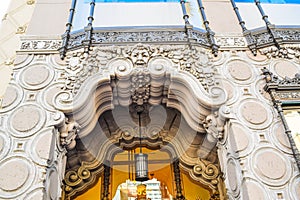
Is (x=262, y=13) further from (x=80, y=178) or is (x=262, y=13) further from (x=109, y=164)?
(x=80, y=178)

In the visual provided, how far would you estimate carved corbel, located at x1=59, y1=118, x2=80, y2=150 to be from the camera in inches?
199

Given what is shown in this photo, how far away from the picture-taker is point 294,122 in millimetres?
5066

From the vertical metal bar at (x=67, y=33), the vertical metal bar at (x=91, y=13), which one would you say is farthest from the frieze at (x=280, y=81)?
the vertical metal bar at (x=67, y=33)

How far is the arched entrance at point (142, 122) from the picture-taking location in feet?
17.5

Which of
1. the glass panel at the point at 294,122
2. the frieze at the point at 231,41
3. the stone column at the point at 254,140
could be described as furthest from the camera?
the frieze at the point at 231,41

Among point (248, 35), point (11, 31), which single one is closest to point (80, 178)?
point (11, 31)

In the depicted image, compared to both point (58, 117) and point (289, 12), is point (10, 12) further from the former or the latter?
point (289, 12)

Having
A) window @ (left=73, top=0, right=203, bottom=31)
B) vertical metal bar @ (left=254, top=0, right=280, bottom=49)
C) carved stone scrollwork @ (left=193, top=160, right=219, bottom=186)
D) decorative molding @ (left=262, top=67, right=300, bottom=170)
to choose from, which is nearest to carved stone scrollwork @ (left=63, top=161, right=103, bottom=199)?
carved stone scrollwork @ (left=193, top=160, right=219, bottom=186)

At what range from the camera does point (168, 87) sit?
19.1ft

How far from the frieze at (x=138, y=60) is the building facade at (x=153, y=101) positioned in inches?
0.7

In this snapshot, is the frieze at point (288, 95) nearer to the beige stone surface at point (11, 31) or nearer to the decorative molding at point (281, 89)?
the decorative molding at point (281, 89)

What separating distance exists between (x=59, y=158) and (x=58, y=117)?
65 cm

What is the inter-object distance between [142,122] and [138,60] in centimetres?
145

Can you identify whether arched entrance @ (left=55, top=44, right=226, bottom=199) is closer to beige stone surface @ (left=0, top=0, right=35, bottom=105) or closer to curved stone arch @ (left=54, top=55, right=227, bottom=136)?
curved stone arch @ (left=54, top=55, right=227, bottom=136)
